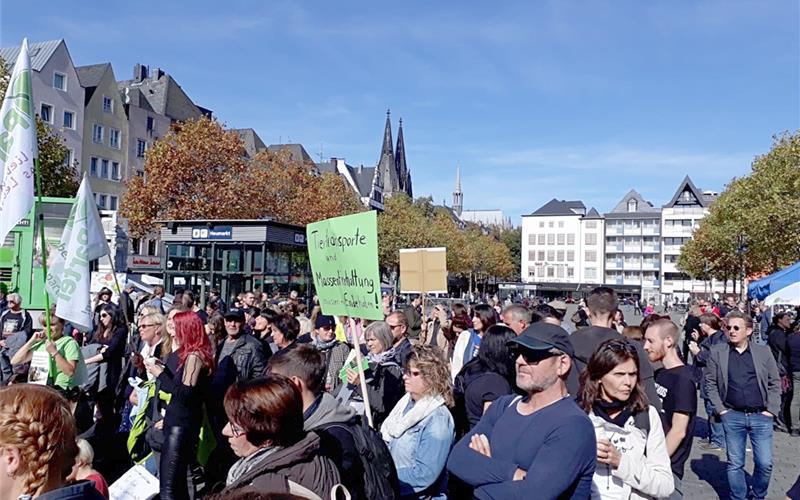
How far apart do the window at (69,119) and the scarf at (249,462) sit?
53.8 metres

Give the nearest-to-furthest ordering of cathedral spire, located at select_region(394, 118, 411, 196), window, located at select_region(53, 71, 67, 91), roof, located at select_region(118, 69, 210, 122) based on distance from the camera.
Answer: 1. window, located at select_region(53, 71, 67, 91)
2. roof, located at select_region(118, 69, 210, 122)
3. cathedral spire, located at select_region(394, 118, 411, 196)

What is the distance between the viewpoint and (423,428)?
4.55 m

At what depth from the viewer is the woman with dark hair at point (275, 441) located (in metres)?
2.85

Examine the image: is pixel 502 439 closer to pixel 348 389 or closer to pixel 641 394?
pixel 641 394

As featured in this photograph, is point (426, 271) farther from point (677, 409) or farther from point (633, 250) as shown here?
point (633, 250)

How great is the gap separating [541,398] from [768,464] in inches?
169

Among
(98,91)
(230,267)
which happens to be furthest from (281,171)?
(230,267)

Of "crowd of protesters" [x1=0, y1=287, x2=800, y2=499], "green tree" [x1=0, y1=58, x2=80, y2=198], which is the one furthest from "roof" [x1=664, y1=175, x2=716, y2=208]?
"crowd of protesters" [x1=0, y1=287, x2=800, y2=499]

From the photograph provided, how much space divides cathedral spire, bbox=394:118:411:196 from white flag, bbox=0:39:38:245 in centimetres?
14159

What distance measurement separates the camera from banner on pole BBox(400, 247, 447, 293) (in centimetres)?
1353

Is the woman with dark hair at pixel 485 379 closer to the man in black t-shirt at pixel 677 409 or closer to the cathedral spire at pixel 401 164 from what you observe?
the man in black t-shirt at pixel 677 409

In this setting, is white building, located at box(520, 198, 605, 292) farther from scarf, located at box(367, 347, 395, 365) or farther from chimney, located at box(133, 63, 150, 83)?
scarf, located at box(367, 347, 395, 365)

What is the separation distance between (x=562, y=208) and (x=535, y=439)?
117167mm

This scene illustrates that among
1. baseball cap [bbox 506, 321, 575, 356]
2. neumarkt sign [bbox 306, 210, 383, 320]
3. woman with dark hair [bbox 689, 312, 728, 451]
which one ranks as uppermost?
neumarkt sign [bbox 306, 210, 383, 320]
